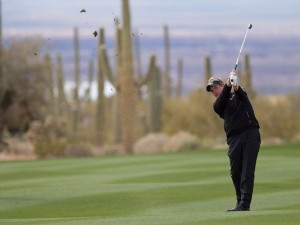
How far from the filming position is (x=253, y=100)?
6028 centimetres

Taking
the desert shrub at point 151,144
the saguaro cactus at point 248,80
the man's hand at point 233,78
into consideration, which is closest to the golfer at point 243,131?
the man's hand at point 233,78

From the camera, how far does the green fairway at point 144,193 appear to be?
51.9ft

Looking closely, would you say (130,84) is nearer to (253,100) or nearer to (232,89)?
(253,100)

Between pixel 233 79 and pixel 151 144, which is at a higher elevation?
pixel 233 79

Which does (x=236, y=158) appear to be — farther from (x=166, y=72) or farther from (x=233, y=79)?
(x=166, y=72)

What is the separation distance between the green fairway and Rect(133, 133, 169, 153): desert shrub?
16.1 m

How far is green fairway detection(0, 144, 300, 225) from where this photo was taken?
1581 cm

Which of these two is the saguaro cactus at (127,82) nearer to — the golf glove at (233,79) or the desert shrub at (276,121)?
the desert shrub at (276,121)

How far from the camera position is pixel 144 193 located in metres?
21.4

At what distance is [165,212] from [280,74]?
149180 mm

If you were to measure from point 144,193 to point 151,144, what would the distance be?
28563mm

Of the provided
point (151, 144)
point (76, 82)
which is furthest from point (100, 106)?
point (76, 82)

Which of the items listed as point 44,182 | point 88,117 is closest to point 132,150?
point 44,182

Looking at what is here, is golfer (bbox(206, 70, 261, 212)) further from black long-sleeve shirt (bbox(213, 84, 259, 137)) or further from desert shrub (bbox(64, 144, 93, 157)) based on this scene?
desert shrub (bbox(64, 144, 93, 157))
